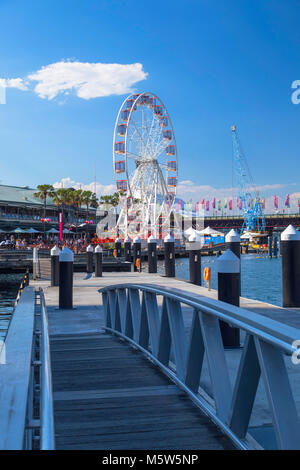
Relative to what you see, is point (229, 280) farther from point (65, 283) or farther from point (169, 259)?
point (169, 259)

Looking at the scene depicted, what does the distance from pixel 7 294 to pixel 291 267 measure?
21139mm

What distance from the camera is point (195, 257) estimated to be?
1930 centimetres

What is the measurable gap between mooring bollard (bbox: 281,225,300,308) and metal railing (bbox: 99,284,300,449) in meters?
5.74

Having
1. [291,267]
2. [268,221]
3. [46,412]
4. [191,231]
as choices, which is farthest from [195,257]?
[268,221]

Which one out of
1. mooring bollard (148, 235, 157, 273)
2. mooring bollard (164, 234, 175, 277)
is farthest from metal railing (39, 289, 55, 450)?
mooring bollard (148, 235, 157, 273)

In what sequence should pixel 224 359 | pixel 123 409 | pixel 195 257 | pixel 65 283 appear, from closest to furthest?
pixel 224 359, pixel 123 409, pixel 65 283, pixel 195 257

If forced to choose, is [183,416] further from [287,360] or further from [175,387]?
[287,360]

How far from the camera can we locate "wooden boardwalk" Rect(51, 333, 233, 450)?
10.6ft

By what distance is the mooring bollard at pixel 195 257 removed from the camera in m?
19.1

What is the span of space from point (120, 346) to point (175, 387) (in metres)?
2.80

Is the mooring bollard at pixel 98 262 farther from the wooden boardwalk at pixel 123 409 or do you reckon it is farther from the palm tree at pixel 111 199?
the palm tree at pixel 111 199
